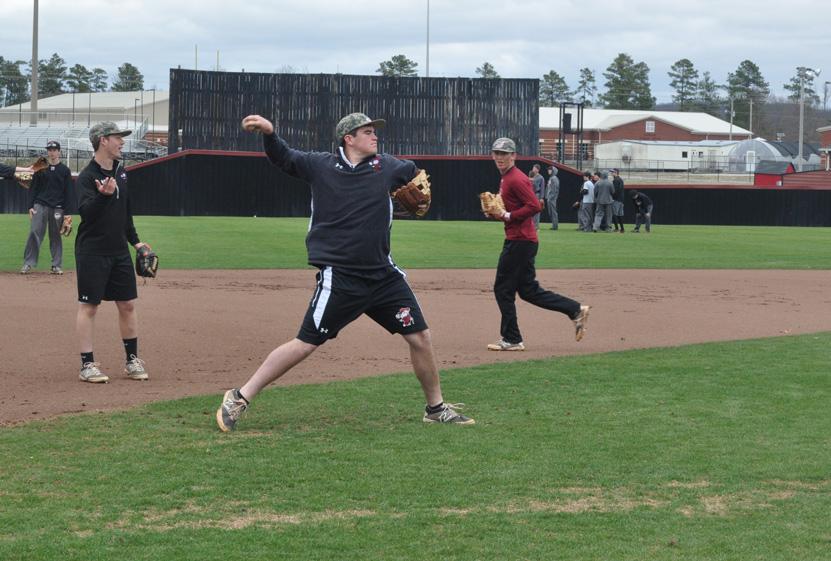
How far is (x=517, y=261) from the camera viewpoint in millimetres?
11164

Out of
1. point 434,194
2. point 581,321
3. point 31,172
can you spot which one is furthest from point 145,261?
point 434,194

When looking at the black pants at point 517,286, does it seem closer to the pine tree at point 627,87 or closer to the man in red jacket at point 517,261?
the man in red jacket at point 517,261

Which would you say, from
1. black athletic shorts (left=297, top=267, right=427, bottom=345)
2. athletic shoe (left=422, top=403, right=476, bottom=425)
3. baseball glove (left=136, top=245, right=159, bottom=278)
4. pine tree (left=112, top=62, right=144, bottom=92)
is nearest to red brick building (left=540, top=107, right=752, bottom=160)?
pine tree (left=112, top=62, right=144, bottom=92)

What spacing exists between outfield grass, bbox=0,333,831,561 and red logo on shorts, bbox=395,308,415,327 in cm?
67

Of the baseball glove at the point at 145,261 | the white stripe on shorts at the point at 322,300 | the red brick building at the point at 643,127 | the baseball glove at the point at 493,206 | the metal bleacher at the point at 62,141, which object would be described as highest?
the red brick building at the point at 643,127

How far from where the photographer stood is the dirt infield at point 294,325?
31.3 feet

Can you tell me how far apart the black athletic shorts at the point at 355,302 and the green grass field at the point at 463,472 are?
0.64m

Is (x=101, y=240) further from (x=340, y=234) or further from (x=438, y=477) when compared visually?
(x=438, y=477)

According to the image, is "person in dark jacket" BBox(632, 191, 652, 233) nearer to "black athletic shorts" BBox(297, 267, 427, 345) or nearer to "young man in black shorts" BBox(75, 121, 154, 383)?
"young man in black shorts" BBox(75, 121, 154, 383)

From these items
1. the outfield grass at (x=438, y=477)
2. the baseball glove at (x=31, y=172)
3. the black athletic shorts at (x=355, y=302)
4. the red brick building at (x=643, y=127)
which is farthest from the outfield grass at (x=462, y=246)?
the red brick building at (x=643, y=127)

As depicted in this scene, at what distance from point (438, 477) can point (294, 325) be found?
6.89 meters

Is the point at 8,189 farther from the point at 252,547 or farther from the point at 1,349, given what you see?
the point at 252,547

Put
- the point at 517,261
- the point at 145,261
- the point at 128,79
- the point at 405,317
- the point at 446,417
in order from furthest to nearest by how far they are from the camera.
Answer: the point at 128,79
the point at 517,261
the point at 145,261
the point at 446,417
the point at 405,317

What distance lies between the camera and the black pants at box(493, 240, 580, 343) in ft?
36.7
